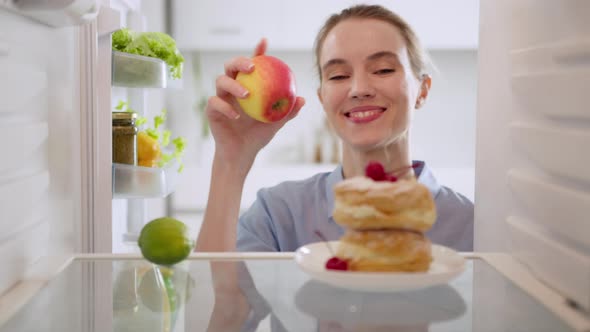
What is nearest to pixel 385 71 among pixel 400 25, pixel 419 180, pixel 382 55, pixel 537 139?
pixel 382 55

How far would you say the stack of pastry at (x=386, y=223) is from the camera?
29.0 inches

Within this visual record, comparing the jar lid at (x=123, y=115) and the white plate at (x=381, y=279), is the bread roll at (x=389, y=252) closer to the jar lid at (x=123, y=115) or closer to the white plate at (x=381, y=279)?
the white plate at (x=381, y=279)

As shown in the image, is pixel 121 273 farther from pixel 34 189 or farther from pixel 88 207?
pixel 88 207

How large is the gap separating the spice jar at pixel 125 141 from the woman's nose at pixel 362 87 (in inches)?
21.4

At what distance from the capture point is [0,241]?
2.63 feet

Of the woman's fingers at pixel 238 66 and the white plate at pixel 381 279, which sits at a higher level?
the woman's fingers at pixel 238 66

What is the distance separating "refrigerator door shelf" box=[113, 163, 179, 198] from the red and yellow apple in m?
0.44

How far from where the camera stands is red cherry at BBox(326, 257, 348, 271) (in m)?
0.75

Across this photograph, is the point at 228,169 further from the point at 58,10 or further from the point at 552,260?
the point at 552,260

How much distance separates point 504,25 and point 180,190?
286 centimetres

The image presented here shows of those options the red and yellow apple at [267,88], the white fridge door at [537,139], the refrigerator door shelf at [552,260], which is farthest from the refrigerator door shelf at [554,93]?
the red and yellow apple at [267,88]

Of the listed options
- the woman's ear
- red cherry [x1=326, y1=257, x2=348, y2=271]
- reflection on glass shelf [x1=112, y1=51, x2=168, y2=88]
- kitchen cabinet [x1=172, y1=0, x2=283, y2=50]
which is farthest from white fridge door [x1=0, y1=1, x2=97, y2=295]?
kitchen cabinet [x1=172, y1=0, x2=283, y2=50]

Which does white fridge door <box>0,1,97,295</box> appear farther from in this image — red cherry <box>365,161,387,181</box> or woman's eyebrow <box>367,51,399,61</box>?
woman's eyebrow <box>367,51,399,61</box>

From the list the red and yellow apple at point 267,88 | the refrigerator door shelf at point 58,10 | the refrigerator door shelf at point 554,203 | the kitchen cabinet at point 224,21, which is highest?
the kitchen cabinet at point 224,21
